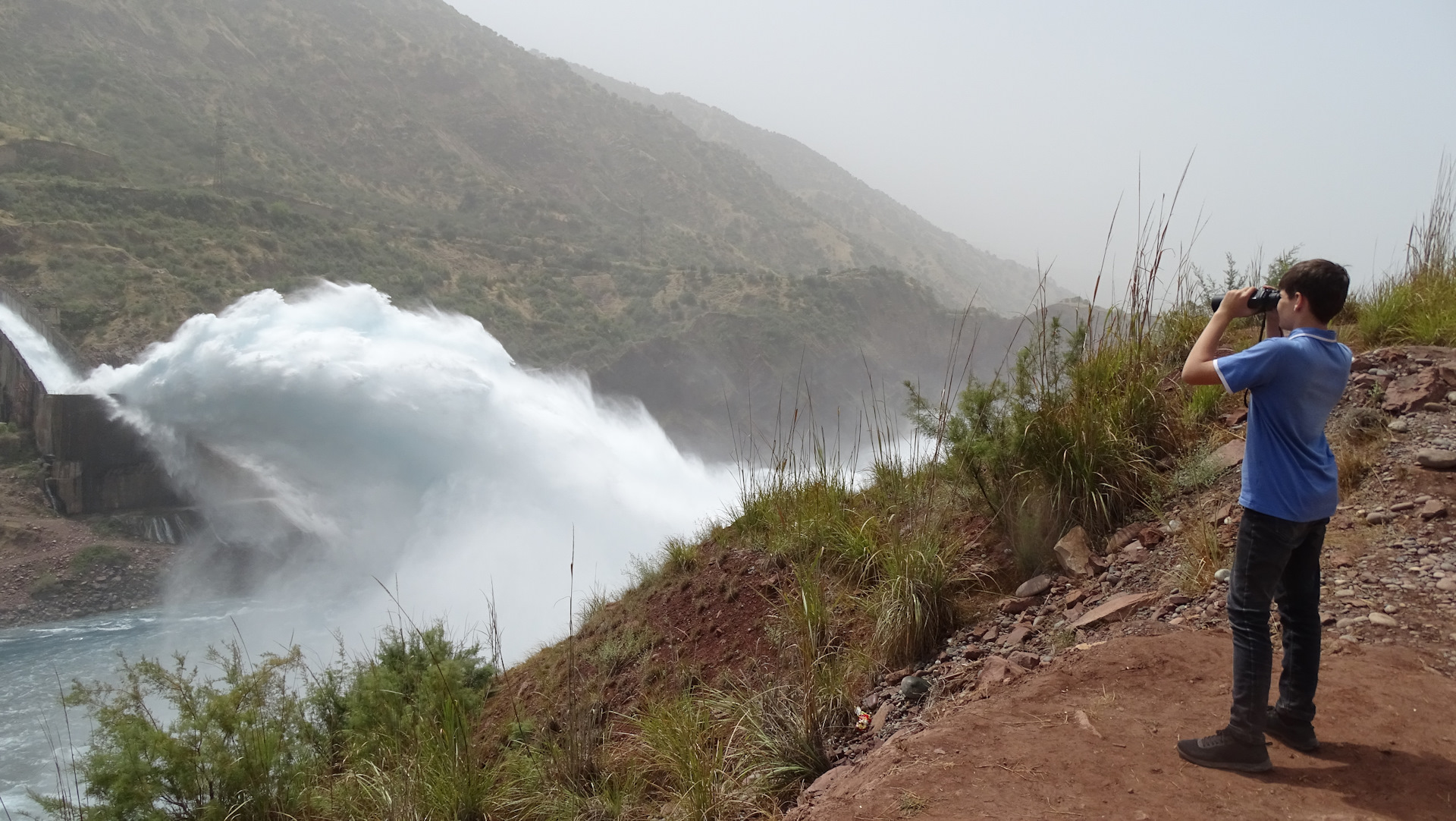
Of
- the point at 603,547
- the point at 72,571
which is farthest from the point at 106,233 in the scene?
the point at 603,547

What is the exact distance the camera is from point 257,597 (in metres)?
27.5

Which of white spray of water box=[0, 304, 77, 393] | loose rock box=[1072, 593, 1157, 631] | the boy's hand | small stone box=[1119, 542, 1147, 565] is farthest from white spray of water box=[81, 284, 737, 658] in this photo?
the boy's hand

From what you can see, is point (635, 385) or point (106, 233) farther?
point (635, 385)

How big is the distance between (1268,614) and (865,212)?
142m

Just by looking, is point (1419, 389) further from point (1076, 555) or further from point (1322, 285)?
point (1322, 285)

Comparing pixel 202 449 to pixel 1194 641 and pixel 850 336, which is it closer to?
pixel 1194 641

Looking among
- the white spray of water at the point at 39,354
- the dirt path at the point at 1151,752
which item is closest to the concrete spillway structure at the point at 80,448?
the white spray of water at the point at 39,354

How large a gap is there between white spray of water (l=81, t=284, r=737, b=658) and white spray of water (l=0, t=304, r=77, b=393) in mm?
1134

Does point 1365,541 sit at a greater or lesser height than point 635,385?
lesser

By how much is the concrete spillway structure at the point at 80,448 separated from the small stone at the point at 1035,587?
32.5 metres

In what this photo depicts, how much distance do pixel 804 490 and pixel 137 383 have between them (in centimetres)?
3091

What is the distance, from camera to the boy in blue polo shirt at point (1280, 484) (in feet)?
8.21

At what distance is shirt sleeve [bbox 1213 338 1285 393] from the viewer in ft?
8.21

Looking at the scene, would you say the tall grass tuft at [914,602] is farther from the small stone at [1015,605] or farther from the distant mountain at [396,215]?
the distant mountain at [396,215]
